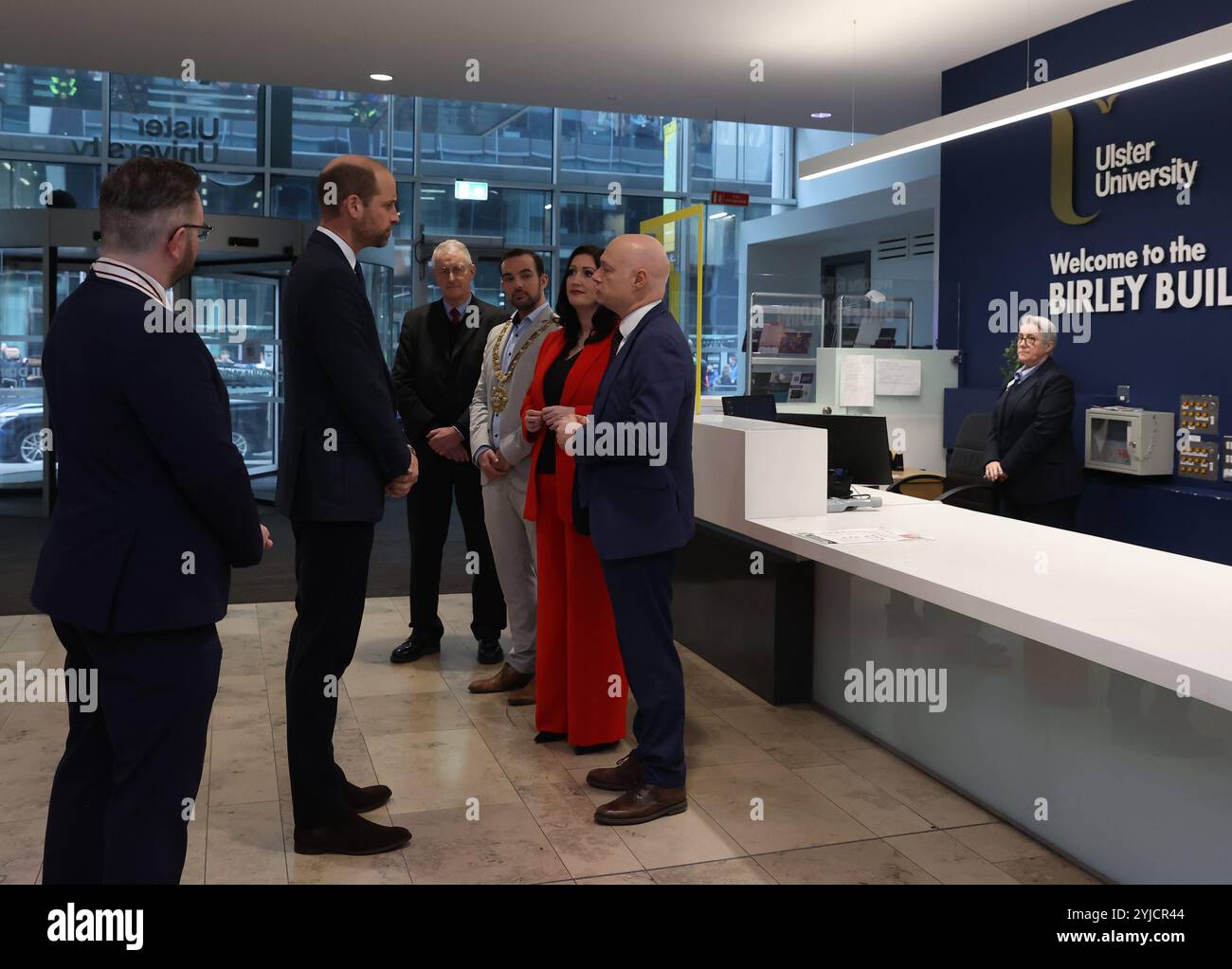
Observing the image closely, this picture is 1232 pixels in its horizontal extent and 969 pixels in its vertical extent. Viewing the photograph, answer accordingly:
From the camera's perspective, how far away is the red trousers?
12.3 feet

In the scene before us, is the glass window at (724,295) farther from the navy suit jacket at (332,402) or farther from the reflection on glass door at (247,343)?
the navy suit jacket at (332,402)

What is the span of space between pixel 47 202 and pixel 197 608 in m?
8.36

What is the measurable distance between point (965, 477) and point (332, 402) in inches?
185

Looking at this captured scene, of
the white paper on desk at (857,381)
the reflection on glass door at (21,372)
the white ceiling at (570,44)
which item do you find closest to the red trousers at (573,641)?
the white ceiling at (570,44)

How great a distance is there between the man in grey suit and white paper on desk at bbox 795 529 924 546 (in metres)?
1.15

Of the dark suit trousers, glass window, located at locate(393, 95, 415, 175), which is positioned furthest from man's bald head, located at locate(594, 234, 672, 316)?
glass window, located at locate(393, 95, 415, 175)

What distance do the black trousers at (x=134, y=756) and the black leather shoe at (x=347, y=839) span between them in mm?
927

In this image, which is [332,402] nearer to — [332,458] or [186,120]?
[332,458]

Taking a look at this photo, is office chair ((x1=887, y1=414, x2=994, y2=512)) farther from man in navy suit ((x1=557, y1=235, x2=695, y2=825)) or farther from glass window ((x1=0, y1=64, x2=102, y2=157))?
glass window ((x1=0, y1=64, x2=102, y2=157))

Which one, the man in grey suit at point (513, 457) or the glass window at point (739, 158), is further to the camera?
the glass window at point (739, 158)

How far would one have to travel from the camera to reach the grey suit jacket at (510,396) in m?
4.34

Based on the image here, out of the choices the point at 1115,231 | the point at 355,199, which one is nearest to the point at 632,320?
the point at 355,199

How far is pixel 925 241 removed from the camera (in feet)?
38.2
